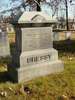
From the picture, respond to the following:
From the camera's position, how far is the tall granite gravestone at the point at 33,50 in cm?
697

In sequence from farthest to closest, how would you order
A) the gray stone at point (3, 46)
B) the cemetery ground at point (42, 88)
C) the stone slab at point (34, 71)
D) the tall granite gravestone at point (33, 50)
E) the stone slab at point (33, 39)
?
the gray stone at point (3, 46)
the stone slab at point (33, 39)
the tall granite gravestone at point (33, 50)
the stone slab at point (34, 71)
the cemetery ground at point (42, 88)

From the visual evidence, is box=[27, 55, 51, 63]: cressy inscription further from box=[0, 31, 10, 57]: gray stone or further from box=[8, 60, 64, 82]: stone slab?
box=[0, 31, 10, 57]: gray stone

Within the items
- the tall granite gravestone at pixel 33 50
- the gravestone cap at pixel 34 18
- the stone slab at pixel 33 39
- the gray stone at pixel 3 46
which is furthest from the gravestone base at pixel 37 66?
the gray stone at pixel 3 46

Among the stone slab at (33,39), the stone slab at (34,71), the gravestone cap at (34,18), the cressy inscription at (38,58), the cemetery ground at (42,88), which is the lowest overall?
the cemetery ground at (42,88)

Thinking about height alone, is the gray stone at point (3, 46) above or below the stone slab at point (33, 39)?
below

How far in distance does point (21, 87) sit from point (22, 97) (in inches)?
17.7

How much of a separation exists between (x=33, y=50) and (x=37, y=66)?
531 millimetres

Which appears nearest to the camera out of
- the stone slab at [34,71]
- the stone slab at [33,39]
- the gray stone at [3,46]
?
the stone slab at [34,71]

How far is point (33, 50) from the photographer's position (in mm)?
7320

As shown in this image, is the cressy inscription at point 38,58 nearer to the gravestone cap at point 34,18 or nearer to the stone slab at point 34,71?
the stone slab at point 34,71

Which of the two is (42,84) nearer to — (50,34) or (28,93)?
(28,93)

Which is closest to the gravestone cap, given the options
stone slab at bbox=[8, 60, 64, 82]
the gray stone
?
stone slab at bbox=[8, 60, 64, 82]

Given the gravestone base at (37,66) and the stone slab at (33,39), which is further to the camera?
the stone slab at (33,39)

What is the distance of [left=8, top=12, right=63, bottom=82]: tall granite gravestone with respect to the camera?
22.9 ft
